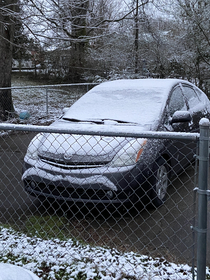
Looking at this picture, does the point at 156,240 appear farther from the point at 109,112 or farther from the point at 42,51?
the point at 42,51

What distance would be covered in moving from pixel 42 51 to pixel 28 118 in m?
11.2

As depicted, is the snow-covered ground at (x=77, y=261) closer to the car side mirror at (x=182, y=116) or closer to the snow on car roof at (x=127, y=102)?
the snow on car roof at (x=127, y=102)

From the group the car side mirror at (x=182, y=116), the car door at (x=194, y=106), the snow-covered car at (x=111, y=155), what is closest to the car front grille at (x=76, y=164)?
the snow-covered car at (x=111, y=155)

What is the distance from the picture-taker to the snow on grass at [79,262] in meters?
2.67

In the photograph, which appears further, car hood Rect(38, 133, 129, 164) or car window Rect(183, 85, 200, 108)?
car window Rect(183, 85, 200, 108)

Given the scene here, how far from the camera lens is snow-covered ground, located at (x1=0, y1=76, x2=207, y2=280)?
2.67m

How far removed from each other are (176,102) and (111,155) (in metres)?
1.80

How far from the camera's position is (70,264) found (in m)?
2.83

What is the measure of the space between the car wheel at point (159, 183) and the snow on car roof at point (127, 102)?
1.89 ft

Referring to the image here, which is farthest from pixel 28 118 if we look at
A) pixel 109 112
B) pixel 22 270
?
pixel 22 270

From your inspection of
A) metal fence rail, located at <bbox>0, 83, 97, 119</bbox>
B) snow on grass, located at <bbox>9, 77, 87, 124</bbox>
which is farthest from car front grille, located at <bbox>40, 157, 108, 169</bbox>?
metal fence rail, located at <bbox>0, 83, 97, 119</bbox>

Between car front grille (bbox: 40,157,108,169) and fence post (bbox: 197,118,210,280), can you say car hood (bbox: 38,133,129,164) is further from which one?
fence post (bbox: 197,118,210,280)

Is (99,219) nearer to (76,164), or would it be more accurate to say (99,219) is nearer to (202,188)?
(76,164)

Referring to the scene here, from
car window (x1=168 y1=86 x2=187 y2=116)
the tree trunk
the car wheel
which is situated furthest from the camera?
the tree trunk
